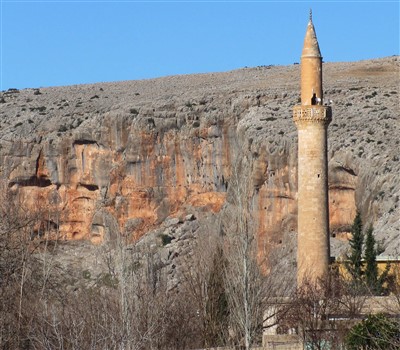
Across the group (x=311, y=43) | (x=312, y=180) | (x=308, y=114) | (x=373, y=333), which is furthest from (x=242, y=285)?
(x=311, y=43)

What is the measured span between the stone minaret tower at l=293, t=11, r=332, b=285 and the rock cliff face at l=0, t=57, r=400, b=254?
20.8 meters

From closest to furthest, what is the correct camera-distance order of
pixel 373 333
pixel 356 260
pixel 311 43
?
pixel 373 333 < pixel 311 43 < pixel 356 260

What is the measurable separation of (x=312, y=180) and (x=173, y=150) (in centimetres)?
3336

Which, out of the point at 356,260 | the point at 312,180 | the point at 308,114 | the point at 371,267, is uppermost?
the point at 308,114

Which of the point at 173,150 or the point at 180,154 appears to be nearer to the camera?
the point at 180,154

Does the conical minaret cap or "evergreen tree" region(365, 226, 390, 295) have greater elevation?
the conical minaret cap

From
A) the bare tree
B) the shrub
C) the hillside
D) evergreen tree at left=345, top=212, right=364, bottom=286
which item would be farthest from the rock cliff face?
the shrub

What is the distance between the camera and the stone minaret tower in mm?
43938

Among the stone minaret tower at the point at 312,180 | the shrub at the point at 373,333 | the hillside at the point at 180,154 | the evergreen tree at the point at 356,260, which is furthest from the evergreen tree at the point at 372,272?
the hillside at the point at 180,154

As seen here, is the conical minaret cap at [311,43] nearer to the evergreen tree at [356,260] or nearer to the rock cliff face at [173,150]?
the evergreen tree at [356,260]

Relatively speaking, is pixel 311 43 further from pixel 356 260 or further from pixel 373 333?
pixel 373 333

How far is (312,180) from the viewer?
44156 mm

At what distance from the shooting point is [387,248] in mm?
54719

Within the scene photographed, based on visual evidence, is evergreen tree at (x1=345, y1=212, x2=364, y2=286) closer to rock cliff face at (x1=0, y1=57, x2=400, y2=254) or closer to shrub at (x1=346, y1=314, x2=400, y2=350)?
shrub at (x1=346, y1=314, x2=400, y2=350)
